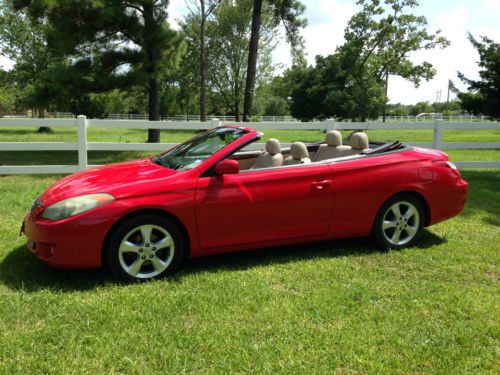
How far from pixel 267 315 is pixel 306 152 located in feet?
7.38

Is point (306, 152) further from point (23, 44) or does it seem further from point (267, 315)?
point (23, 44)

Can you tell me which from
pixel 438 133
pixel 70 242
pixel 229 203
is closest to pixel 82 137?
pixel 70 242

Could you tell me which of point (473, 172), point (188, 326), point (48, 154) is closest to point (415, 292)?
point (188, 326)

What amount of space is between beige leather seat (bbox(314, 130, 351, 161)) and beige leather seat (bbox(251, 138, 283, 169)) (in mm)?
702

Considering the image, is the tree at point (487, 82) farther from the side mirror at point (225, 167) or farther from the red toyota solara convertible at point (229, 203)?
the side mirror at point (225, 167)

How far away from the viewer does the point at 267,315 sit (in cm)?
349

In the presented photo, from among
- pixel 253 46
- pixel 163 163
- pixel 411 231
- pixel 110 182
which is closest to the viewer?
pixel 110 182

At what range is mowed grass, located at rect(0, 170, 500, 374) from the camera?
2.89 metres

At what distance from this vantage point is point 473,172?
11.5m

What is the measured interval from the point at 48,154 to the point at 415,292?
46.8 feet

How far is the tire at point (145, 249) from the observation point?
3.97m

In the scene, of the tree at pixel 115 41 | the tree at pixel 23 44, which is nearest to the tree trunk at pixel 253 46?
the tree at pixel 115 41

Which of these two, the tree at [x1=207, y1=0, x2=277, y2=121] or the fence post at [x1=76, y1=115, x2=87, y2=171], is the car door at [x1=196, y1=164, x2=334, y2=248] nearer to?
the fence post at [x1=76, y1=115, x2=87, y2=171]

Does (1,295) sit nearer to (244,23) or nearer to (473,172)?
(473,172)
